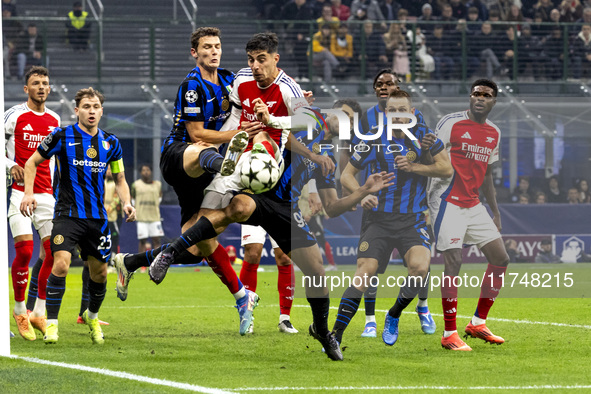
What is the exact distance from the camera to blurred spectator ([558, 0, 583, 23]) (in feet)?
81.5

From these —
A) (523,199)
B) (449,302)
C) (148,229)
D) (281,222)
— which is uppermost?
(281,222)

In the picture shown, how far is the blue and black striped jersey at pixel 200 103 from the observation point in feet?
25.4

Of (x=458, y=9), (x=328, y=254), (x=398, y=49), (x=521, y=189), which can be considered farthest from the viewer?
(x=458, y=9)

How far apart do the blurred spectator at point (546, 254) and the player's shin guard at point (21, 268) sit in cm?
1211

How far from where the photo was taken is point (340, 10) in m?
24.1

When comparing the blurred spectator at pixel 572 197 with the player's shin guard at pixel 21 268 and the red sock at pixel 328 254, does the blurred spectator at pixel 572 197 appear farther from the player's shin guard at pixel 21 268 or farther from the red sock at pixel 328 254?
the player's shin guard at pixel 21 268

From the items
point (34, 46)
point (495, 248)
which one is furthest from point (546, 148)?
point (495, 248)

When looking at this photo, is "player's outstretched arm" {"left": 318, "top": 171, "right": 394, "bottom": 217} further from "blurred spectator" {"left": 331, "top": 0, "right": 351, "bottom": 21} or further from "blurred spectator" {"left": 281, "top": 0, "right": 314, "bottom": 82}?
"blurred spectator" {"left": 331, "top": 0, "right": 351, "bottom": 21}

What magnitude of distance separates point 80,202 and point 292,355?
2.24m

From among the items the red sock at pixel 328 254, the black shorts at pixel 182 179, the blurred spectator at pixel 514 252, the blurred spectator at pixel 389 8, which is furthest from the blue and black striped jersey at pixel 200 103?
the blurred spectator at pixel 389 8

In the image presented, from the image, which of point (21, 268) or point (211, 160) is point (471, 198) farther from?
point (21, 268)

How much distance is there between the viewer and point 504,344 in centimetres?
810

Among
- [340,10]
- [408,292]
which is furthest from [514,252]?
[408,292]

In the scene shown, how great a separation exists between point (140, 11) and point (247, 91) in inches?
740
